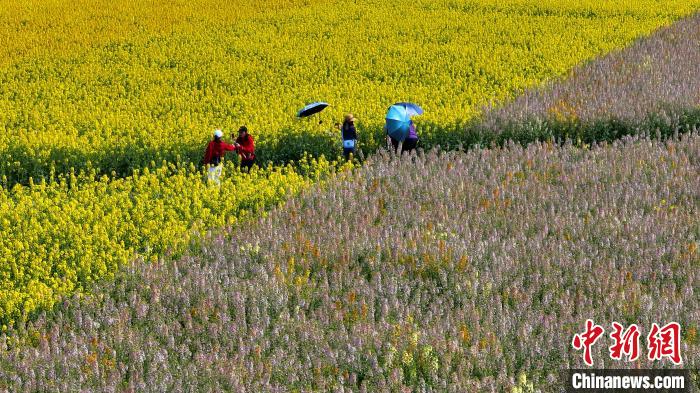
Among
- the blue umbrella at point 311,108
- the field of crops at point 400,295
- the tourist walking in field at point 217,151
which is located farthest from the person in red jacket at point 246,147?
the field of crops at point 400,295

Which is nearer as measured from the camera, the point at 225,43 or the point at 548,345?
the point at 548,345

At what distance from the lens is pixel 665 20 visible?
21312mm

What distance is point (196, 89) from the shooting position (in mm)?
15828

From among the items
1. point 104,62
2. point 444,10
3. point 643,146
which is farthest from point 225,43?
point 643,146

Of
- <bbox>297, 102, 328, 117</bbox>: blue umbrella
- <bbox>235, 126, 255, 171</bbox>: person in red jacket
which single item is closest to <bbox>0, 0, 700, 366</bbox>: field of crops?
<bbox>297, 102, 328, 117</bbox>: blue umbrella

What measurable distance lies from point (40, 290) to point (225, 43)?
43.6 ft

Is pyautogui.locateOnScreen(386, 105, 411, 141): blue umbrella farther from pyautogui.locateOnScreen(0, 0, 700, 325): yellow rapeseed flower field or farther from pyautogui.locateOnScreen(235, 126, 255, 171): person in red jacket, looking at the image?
pyautogui.locateOnScreen(235, 126, 255, 171): person in red jacket

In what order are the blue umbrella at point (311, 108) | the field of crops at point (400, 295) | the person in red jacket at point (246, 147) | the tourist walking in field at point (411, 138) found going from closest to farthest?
1. the field of crops at point (400, 295)
2. the person in red jacket at point (246, 147)
3. the tourist walking in field at point (411, 138)
4. the blue umbrella at point (311, 108)

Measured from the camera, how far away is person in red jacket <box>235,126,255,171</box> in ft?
36.2

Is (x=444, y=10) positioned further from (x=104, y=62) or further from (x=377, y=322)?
(x=377, y=322)

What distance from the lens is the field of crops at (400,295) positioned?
5414 millimetres

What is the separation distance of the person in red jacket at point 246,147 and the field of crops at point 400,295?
211 cm

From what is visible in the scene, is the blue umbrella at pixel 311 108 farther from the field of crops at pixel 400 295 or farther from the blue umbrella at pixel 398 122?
the field of crops at pixel 400 295

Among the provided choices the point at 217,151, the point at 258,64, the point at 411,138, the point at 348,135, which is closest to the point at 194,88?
the point at 258,64
